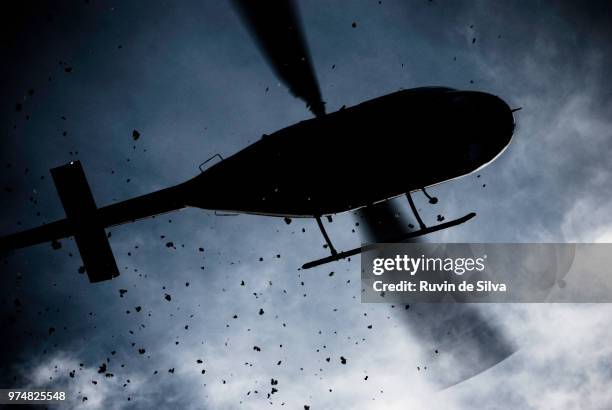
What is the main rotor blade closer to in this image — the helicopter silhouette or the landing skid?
the helicopter silhouette

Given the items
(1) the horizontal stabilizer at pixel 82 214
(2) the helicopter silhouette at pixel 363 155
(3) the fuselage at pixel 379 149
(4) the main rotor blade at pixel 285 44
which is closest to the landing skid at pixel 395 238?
(2) the helicopter silhouette at pixel 363 155

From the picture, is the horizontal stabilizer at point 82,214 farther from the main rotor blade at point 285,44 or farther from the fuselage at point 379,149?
the main rotor blade at point 285,44

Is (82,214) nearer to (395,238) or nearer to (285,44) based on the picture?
(285,44)

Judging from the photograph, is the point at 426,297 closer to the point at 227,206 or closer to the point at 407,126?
the point at 407,126

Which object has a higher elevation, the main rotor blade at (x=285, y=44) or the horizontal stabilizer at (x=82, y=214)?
the horizontal stabilizer at (x=82, y=214)

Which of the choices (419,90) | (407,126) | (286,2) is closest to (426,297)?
(407,126)

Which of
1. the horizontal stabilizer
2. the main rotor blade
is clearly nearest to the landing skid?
the main rotor blade
